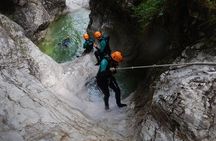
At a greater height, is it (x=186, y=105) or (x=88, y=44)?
(x=88, y=44)

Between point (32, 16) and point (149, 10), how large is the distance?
12331 millimetres

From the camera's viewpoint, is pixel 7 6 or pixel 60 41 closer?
pixel 7 6

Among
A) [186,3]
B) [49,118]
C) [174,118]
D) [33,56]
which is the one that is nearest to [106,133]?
[49,118]

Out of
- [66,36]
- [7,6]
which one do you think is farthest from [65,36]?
[7,6]

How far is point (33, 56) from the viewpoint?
46.4 feet

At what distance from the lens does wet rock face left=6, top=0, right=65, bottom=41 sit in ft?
69.3

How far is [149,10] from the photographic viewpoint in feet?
39.4

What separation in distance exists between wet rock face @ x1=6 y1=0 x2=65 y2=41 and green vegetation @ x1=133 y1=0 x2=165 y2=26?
10579mm

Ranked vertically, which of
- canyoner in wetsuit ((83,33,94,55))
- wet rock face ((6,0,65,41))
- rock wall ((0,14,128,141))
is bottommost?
rock wall ((0,14,128,141))

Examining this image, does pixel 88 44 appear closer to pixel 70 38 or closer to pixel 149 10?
pixel 149 10

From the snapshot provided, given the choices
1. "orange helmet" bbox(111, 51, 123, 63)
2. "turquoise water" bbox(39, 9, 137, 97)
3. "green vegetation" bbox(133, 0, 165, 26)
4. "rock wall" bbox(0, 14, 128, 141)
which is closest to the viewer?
"rock wall" bbox(0, 14, 128, 141)

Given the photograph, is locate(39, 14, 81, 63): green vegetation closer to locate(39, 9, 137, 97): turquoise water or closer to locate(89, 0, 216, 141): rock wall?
locate(39, 9, 137, 97): turquoise water

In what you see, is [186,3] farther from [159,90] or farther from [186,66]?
[159,90]

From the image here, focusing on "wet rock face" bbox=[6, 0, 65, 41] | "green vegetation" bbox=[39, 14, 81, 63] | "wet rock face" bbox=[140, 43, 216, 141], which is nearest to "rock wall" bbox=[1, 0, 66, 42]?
"wet rock face" bbox=[6, 0, 65, 41]
